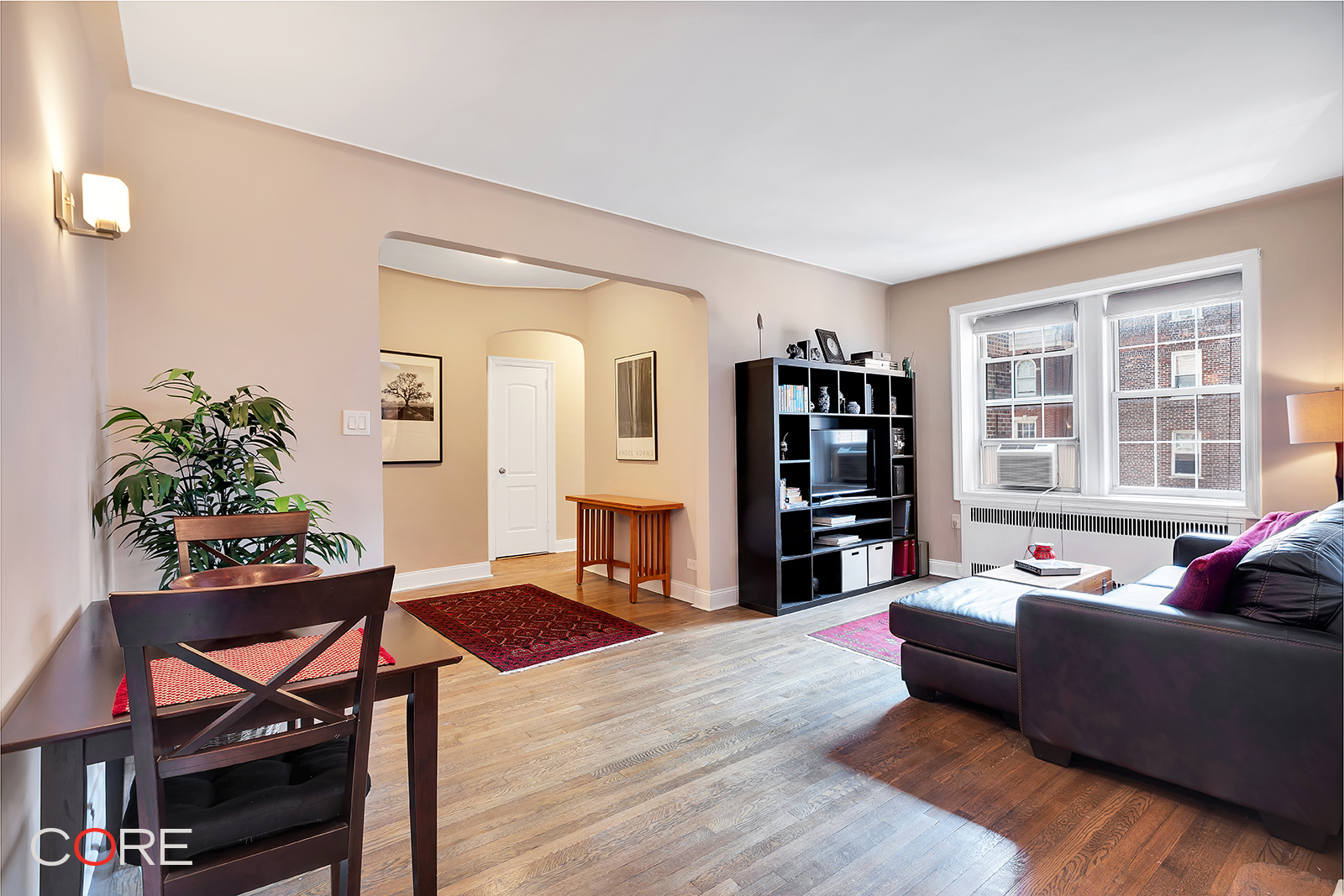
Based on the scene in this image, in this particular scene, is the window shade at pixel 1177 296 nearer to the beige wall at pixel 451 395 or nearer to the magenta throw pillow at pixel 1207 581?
the magenta throw pillow at pixel 1207 581

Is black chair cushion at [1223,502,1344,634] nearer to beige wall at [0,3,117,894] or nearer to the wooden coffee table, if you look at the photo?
the wooden coffee table

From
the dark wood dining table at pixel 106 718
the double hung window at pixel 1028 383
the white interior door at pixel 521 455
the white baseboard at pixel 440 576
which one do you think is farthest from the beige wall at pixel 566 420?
the dark wood dining table at pixel 106 718

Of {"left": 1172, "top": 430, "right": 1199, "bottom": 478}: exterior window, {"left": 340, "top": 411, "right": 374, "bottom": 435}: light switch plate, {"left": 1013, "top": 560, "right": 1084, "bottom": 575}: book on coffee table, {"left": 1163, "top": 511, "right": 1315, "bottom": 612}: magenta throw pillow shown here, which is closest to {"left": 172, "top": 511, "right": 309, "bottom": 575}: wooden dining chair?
{"left": 340, "top": 411, "right": 374, "bottom": 435}: light switch plate

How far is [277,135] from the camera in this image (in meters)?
Result: 2.89

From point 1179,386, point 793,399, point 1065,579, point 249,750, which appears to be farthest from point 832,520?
point 249,750

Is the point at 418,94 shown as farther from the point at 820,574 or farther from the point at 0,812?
the point at 820,574

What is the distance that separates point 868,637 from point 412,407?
12.9 feet

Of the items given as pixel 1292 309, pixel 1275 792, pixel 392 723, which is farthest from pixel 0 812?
pixel 1292 309

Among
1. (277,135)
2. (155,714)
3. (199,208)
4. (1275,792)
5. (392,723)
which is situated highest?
(277,135)

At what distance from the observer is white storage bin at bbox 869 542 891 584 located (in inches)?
202

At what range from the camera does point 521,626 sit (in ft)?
13.7

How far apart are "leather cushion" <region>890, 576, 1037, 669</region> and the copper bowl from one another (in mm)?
2385

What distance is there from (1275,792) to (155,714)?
9.14 ft
